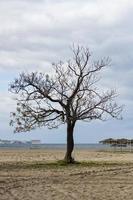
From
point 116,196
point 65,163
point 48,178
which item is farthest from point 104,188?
point 65,163

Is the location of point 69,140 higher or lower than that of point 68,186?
higher

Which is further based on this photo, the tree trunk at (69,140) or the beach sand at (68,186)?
the tree trunk at (69,140)

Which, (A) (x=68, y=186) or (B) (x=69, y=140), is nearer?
(A) (x=68, y=186)

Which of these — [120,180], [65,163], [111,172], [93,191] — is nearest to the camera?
[93,191]

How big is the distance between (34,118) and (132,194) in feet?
56.9

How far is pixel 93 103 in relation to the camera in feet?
113

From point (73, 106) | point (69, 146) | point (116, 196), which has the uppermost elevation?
point (73, 106)

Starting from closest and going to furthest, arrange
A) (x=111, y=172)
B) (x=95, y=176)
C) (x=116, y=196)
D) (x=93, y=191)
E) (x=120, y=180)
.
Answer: (x=116, y=196)
(x=93, y=191)
(x=120, y=180)
(x=95, y=176)
(x=111, y=172)

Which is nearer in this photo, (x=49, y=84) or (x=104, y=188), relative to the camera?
(x=104, y=188)

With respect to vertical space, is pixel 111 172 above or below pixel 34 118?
below

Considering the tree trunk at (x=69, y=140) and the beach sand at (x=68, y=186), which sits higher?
the tree trunk at (x=69, y=140)

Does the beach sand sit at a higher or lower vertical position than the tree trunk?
lower

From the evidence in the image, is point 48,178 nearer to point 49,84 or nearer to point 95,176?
point 95,176

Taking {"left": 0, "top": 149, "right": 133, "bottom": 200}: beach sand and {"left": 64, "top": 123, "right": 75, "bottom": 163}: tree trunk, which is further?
{"left": 64, "top": 123, "right": 75, "bottom": 163}: tree trunk
